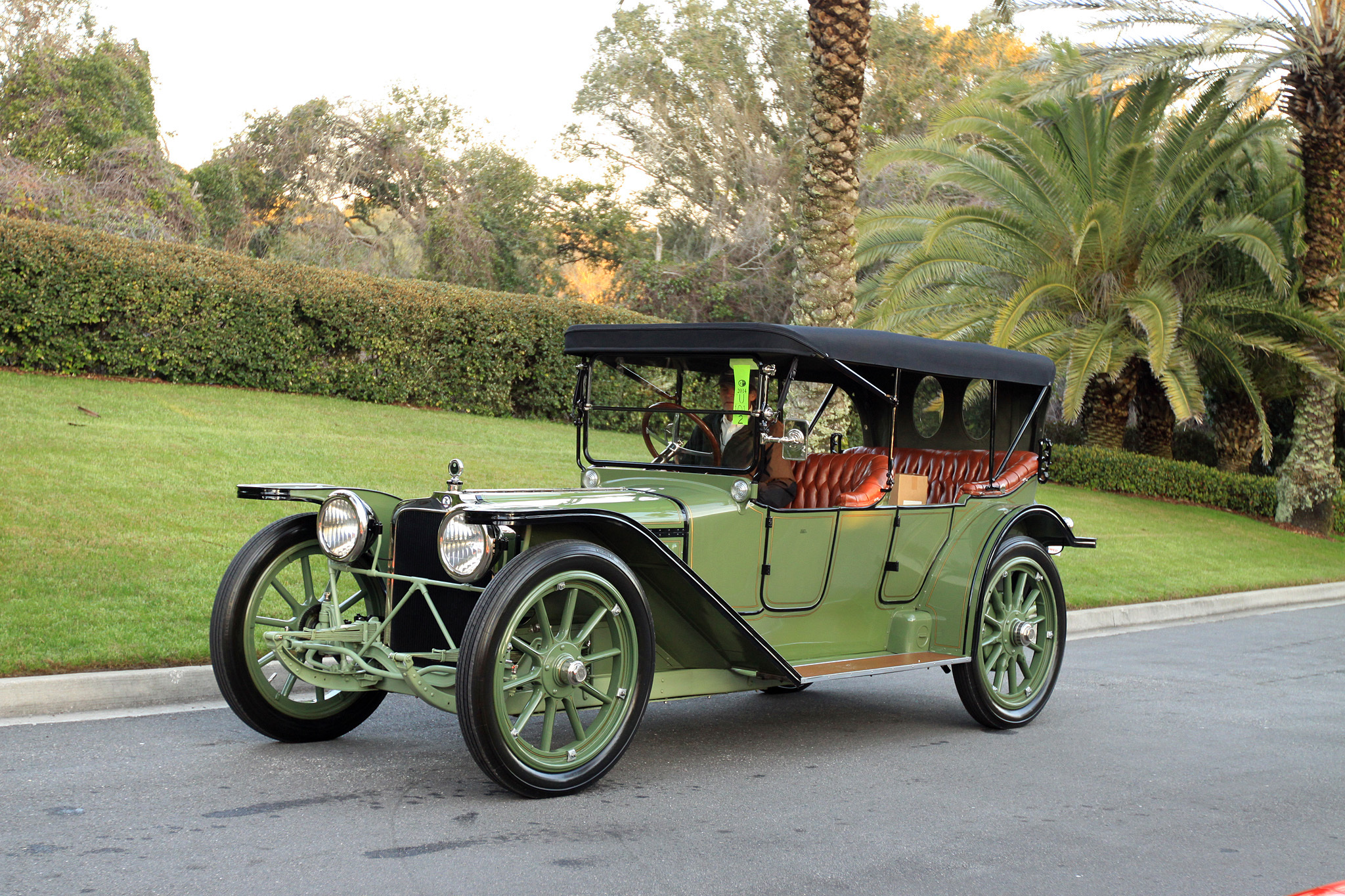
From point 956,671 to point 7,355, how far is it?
1276 centimetres

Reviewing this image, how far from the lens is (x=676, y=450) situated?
5.87 m

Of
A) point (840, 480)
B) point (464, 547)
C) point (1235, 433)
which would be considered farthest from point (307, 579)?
point (1235, 433)

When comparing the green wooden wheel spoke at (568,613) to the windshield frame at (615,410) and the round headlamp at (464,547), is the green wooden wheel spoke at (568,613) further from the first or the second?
the windshield frame at (615,410)

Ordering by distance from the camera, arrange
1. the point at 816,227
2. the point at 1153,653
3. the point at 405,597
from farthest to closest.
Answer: the point at 816,227
the point at 1153,653
the point at 405,597

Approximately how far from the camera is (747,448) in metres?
5.46

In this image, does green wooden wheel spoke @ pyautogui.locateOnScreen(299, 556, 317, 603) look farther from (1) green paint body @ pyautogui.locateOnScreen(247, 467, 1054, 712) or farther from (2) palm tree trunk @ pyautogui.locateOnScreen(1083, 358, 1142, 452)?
(2) palm tree trunk @ pyautogui.locateOnScreen(1083, 358, 1142, 452)

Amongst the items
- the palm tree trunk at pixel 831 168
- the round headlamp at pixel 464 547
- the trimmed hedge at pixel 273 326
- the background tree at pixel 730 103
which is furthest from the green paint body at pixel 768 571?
the background tree at pixel 730 103

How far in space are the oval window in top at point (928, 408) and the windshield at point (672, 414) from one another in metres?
1.62

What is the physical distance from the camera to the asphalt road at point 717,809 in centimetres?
379

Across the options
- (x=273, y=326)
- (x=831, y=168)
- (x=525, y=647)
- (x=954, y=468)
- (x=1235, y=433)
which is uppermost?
(x=831, y=168)

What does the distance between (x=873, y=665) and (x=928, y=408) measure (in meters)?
2.01

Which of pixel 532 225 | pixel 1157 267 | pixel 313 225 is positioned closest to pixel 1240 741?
pixel 1157 267

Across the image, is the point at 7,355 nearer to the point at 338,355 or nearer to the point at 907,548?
the point at 338,355

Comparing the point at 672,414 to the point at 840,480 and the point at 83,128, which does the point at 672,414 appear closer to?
the point at 840,480
